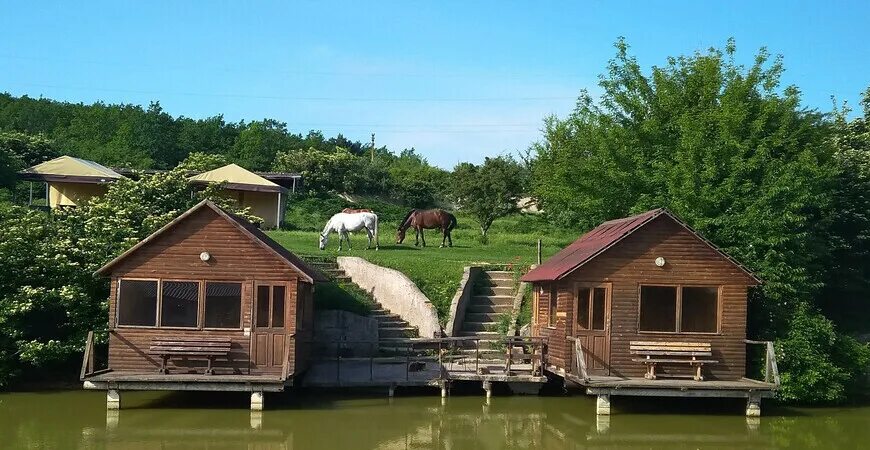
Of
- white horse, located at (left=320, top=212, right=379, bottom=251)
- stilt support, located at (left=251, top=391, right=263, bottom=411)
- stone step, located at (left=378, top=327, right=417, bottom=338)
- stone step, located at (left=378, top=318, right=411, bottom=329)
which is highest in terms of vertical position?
white horse, located at (left=320, top=212, right=379, bottom=251)

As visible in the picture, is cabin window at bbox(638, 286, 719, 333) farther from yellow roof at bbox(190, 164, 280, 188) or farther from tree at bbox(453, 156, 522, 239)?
yellow roof at bbox(190, 164, 280, 188)

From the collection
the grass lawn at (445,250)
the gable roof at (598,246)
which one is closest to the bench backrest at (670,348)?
the gable roof at (598,246)

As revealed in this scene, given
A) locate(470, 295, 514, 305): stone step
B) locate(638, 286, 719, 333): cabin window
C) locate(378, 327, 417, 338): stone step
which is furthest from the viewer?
locate(470, 295, 514, 305): stone step

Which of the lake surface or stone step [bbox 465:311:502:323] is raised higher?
stone step [bbox 465:311:502:323]

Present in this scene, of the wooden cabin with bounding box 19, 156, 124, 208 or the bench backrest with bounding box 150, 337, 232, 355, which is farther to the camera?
the wooden cabin with bounding box 19, 156, 124, 208

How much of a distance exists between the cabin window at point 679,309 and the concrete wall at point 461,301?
19.5ft

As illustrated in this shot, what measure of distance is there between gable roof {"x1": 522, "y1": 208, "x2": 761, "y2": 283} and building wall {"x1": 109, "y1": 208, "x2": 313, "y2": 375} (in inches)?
222

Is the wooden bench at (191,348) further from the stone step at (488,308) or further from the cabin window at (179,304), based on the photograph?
the stone step at (488,308)

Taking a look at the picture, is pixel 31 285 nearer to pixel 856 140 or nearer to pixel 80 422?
pixel 80 422

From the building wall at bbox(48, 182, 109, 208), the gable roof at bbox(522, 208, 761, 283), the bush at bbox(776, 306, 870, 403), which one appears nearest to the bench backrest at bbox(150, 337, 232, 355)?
the gable roof at bbox(522, 208, 761, 283)

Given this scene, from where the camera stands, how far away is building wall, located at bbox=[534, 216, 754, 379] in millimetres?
17906

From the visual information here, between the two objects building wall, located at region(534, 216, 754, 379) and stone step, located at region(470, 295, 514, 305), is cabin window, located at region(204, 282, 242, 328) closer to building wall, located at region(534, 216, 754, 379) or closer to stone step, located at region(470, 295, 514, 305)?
building wall, located at region(534, 216, 754, 379)

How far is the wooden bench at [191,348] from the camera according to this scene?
1689 cm

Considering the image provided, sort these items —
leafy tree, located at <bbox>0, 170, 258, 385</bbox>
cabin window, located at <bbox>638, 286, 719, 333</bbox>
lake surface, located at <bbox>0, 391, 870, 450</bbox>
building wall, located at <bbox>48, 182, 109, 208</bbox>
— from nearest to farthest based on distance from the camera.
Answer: lake surface, located at <bbox>0, 391, 870, 450</bbox>
cabin window, located at <bbox>638, 286, 719, 333</bbox>
leafy tree, located at <bbox>0, 170, 258, 385</bbox>
building wall, located at <bbox>48, 182, 109, 208</bbox>
